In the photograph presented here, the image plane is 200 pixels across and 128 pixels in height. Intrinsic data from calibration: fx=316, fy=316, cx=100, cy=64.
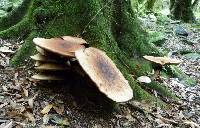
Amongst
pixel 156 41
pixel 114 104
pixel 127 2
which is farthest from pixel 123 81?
pixel 156 41

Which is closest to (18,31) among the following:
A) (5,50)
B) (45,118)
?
(5,50)

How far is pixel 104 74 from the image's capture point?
3508 millimetres

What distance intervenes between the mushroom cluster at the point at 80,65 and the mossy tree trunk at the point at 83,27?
22.6 inches

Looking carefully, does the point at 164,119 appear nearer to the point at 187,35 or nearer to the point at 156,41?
the point at 156,41

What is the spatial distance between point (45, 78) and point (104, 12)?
1558mm

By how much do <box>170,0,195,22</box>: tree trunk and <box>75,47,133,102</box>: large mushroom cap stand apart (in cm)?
919

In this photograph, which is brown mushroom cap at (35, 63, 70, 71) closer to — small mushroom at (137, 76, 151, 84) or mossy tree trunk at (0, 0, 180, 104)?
mossy tree trunk at (0, 0, 180, 104)

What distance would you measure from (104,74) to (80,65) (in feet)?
1.07

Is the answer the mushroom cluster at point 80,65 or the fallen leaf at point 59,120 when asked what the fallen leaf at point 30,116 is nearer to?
the fallen leaf at point 59,120

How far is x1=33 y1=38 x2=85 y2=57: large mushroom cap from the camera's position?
3477mm

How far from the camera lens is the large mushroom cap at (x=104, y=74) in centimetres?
330

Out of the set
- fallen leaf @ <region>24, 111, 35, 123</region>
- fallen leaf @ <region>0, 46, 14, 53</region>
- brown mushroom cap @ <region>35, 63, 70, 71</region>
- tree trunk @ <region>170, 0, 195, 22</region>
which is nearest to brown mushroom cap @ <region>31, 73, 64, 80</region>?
brown mushroom cap @ <region>35, 63, 70, 71</region>

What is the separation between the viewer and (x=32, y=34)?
4625mm

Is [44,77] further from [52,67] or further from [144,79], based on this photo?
[144,79]
